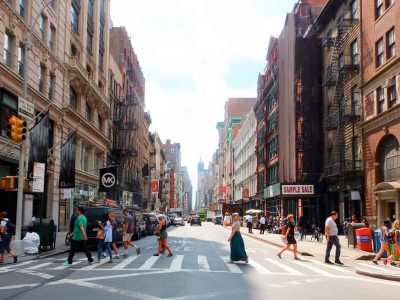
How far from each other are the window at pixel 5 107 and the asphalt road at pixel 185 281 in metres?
11.8

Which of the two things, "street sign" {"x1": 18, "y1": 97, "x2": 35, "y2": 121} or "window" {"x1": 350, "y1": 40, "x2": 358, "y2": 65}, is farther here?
"window" {"x1": 350, "y1": 40, "x2": 358, "y2": 65}

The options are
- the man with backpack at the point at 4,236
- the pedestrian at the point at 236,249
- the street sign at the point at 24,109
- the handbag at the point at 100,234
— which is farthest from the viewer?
the street sign at the point at 24,109

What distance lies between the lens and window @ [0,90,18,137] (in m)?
27.2

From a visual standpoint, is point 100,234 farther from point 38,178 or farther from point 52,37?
point 52,37

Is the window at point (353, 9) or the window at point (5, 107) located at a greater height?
the window at point (353, 9)

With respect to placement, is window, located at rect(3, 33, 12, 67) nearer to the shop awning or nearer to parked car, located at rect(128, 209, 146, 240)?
parked car, located at rect(128, 209, 146, 240)

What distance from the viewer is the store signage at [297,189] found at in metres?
43.1

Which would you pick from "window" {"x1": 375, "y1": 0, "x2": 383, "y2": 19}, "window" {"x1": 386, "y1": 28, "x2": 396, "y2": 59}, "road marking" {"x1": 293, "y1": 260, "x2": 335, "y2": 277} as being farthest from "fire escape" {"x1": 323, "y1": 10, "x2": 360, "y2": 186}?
"road marking" {"x1": 293, "y1": 260, "x2": 335, "y2": 277}

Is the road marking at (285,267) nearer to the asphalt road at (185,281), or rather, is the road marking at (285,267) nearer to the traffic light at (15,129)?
the asphalt road at (185,281)

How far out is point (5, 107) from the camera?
27703 mm

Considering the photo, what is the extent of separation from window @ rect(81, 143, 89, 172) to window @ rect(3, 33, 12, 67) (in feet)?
58.9

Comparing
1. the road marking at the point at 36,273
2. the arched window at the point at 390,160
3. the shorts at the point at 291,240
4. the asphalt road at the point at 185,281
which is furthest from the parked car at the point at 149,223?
the road marking at the point at 36,273

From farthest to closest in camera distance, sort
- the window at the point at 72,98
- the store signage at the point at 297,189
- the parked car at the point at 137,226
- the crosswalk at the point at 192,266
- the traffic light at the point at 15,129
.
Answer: the store signage at the point at 297,189 < the window at the point at 72,98 < the parked car at the point at 137,226 < the traffic light at the point at 15,129 < the crosswalk at the point at 192,266

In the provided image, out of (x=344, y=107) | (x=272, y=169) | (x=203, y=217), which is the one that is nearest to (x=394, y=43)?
(x=344, y=107)
